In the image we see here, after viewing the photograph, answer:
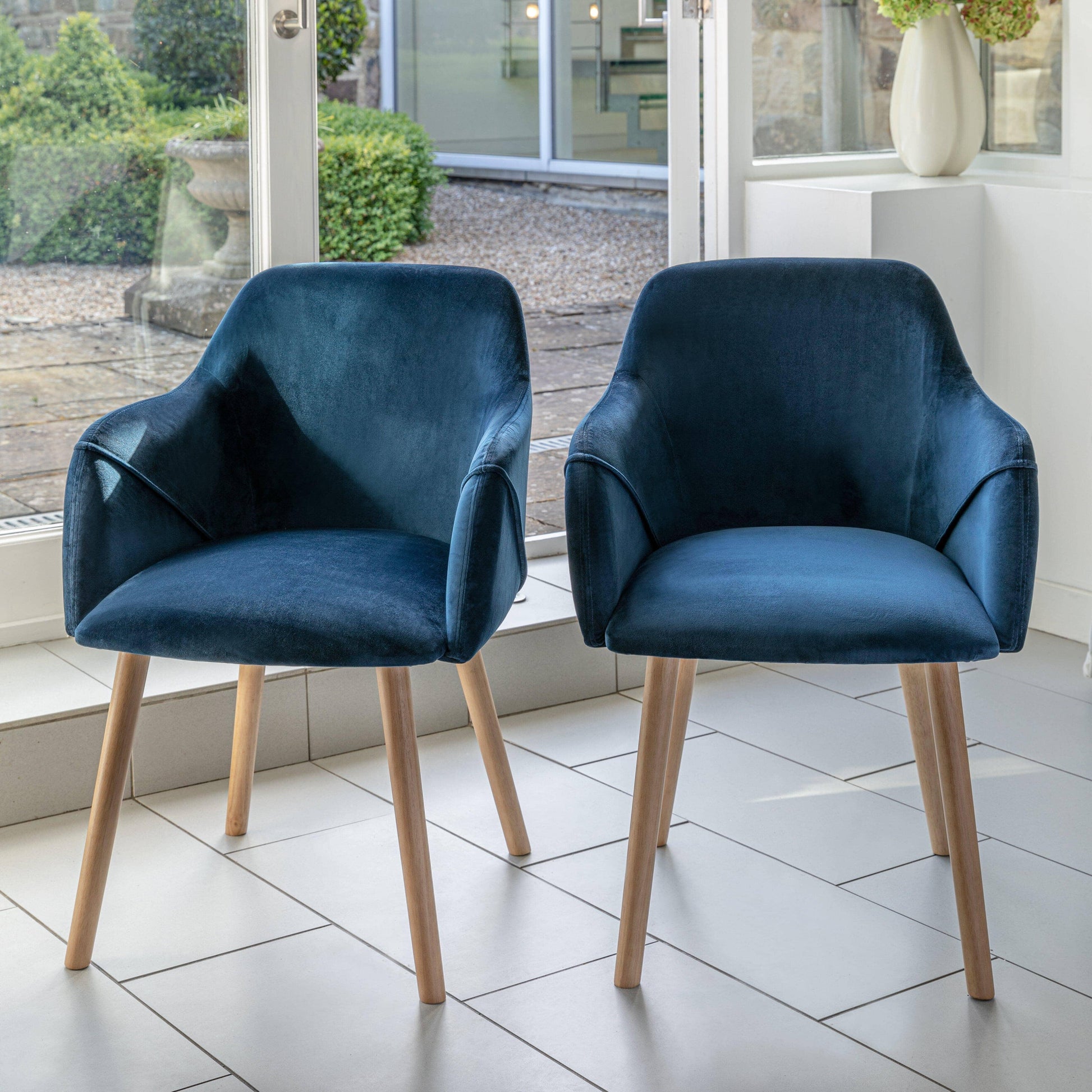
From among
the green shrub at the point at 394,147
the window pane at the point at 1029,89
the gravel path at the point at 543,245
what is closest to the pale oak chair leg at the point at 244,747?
the green shrub at the point at 394,147

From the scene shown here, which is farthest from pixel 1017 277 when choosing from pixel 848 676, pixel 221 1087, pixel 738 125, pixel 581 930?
pixel 221 1087

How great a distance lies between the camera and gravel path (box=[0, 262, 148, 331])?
2.62 m

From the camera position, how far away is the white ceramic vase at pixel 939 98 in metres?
3.22

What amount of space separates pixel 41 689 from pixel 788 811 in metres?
1.22

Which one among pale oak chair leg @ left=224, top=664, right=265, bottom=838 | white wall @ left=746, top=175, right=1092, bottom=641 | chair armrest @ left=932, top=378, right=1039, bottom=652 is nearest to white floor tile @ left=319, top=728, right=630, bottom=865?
pale oak chair leg @ left=224, top=664, right=265, bottom=838

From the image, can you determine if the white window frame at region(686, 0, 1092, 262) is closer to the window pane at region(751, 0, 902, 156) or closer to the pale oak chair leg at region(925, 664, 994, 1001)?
the window pane at region(751, 0, 902, 156)

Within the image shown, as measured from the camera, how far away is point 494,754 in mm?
2158

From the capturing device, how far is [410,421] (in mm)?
2148

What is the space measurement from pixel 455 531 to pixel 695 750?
0.99 metres

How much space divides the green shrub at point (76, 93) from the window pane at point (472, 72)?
1.19 meters

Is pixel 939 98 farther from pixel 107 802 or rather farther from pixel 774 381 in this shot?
pixel 107 802

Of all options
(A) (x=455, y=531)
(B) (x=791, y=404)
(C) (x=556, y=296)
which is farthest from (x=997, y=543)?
(C) (x=556, y=296)

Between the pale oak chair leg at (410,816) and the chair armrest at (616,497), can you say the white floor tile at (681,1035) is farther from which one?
the chair armrest at (616,497)

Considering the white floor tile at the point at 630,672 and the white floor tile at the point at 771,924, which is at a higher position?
the white floor tile at the point at 630,672
